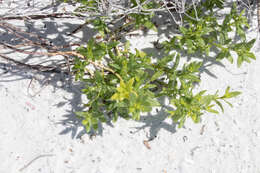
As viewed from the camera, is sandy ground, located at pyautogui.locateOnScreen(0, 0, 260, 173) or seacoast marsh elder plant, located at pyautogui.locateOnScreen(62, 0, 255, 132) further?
sandy ground, located at pyautogui.locateOnScreen(0, 0, 260, 173)

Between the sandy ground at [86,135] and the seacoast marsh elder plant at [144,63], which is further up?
the seacoast marsh elder plant at [144,63]

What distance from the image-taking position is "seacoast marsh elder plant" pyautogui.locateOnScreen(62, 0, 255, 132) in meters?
1.80

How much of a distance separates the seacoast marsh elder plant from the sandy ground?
13 cm

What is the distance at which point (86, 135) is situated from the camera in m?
2.05

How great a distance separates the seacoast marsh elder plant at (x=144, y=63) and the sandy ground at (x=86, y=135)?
131 mm

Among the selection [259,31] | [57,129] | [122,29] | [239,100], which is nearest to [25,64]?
[57,129]

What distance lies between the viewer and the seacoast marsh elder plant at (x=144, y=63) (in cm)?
A: 180

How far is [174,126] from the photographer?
2125mm

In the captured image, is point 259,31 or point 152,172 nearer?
point 152,172

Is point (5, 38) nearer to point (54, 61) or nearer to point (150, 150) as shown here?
point (54, 61)

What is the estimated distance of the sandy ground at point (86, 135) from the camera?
6.59 feet

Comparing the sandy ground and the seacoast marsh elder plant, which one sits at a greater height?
the seacoast marsh elder plant

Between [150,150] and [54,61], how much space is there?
3.01 ft

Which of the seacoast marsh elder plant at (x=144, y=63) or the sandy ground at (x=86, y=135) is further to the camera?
the sandy ground at (x=86, y=135)
